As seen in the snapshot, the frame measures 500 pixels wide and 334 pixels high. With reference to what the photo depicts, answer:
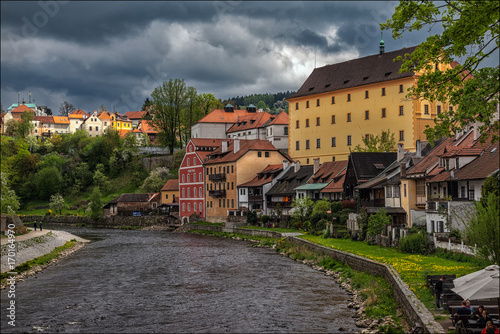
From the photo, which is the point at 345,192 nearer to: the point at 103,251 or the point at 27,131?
the point at 103,251

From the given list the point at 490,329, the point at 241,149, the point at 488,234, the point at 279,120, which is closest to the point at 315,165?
the point at 241,149

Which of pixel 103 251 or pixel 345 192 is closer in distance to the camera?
pixel 103 251

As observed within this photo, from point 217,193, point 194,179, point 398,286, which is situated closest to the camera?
point 398,286

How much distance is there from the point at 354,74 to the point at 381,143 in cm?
1393

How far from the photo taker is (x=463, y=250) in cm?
3216

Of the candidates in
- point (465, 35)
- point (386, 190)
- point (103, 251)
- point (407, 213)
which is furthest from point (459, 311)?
point (103, 251)

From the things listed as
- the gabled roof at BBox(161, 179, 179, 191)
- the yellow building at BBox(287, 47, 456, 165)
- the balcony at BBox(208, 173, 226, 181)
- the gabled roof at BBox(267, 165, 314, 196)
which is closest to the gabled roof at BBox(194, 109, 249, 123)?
the gabled roof at BBox(161, 179, 179, 191)

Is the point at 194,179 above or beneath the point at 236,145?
beneath

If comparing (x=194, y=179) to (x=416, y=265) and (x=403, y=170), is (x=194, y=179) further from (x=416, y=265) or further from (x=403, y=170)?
(x=416, y=265)

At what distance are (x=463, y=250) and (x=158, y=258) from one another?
2488cm

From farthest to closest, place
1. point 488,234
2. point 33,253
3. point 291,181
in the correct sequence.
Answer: point 291,181 < point 33,253 < point 488,234

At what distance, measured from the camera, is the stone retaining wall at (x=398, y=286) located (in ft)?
61.9

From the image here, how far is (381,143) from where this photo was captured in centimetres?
7406

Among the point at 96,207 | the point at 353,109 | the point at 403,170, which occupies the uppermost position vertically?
the point at 353,109
